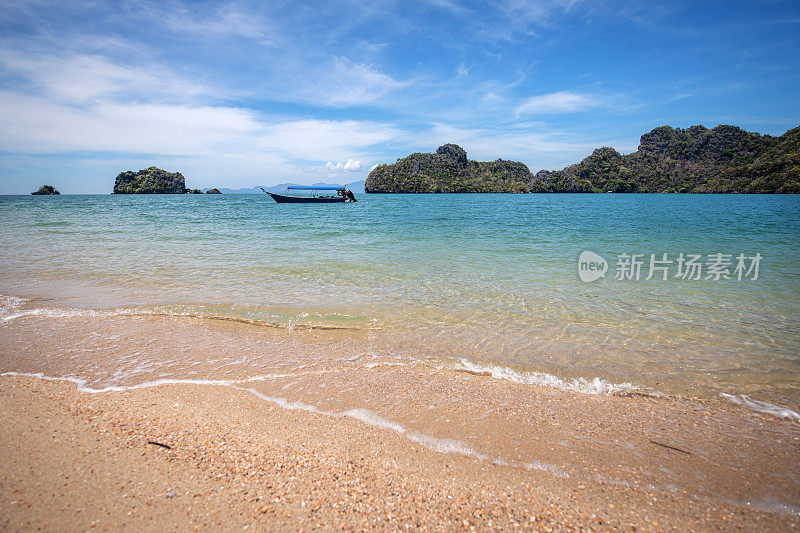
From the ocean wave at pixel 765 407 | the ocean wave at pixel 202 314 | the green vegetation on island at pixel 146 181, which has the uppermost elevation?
the green vegetation on island at pixel 146 181

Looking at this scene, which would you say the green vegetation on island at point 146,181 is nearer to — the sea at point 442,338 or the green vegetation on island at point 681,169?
the green vegetation on island at point 681,169

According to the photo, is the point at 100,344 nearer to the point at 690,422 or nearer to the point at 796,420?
the point at 690,422

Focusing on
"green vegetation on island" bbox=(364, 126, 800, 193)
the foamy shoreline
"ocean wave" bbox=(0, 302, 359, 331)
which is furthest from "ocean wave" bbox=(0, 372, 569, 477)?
"green vegetation on island" bbox=(364, 126, 800, 193)

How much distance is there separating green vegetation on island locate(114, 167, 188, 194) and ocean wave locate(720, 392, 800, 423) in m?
210

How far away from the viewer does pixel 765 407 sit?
4.16m

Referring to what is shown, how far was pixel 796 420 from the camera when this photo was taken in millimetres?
3902

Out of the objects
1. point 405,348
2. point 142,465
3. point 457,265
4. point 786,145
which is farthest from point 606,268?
point 786,145

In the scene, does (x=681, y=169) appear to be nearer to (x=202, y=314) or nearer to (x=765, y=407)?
(x=765, y=407)

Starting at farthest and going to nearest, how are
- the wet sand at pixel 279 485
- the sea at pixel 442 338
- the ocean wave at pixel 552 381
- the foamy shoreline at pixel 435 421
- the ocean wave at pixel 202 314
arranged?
the ocean wave at pixel 202 314, the ocean wave at pixel 552 381, the sea at pixel 442 338, the foamy shoreline at pixel 435 421, the wet sand at pixel 279 485

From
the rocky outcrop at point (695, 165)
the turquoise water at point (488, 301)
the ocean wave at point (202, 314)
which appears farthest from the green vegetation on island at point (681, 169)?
the ocean wave at point (202, 314)

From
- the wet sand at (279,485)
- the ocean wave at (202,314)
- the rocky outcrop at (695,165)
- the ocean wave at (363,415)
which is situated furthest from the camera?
the rocky outcrop at (695,165)

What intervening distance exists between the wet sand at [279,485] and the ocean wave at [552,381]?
1272 millimetres

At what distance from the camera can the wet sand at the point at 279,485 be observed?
7.84 ft

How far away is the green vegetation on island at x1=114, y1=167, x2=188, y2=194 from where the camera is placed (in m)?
166
